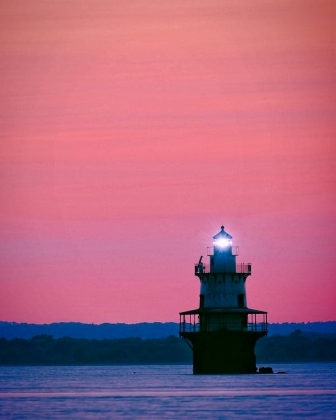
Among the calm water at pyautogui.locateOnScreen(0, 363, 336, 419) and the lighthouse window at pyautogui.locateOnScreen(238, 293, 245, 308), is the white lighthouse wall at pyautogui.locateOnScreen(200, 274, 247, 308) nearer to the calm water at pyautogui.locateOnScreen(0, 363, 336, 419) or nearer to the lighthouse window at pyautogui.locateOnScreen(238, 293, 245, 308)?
the lighthouse window at pyautogui.locateOnScreen(238, 293, 245, 308)

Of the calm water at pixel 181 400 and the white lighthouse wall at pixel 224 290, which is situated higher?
the white lighthouse wall at pixel 224 290

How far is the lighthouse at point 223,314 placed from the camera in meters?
121

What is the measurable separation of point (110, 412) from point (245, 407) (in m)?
8.32

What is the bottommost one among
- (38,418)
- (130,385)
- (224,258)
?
(38,418)

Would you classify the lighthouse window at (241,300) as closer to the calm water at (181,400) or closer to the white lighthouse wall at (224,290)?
the white lighthouse wall at (224,290)

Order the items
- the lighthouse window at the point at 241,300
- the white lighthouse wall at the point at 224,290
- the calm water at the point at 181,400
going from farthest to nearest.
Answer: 1. the lighthouse window at the point at 241,300
2. the white lighthouse wall at the point at 224,290
3. the calm water at the point at 181,400

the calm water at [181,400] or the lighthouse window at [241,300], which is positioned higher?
the lighthouse window at [241,300]

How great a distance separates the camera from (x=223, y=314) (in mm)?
121375

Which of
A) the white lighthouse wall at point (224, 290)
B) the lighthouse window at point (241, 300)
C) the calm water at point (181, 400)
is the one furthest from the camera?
the lighthouse window at point (241, 300)

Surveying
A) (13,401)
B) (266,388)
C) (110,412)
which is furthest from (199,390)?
(110,412)

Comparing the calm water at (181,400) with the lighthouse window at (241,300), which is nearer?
the calm water at (181,400)

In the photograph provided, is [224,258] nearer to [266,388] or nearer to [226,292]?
[226,292]

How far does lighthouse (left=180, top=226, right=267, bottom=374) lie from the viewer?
4779 inches

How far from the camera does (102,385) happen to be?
12950 centimetres
